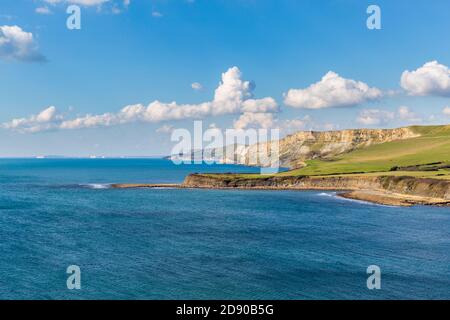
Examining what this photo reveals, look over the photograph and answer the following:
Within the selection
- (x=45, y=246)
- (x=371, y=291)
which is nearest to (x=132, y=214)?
(x=45, y=246)

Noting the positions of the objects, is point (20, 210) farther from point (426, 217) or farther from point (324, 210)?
point (426, 217)

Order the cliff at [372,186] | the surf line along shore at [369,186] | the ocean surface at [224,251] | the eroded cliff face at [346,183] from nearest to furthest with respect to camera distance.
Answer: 1. the ocean surface at [224,251]
2. the surf line along shore at [369,186]
3. the cliff at [372,186]
4. the eroded cliff face at [346,183]

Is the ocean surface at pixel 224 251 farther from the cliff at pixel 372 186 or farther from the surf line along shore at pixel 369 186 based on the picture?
the cliff at pixel 372 186

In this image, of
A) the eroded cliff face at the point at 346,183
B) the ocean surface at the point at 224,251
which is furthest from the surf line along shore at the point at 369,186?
the ocean surface at the point at 224,251

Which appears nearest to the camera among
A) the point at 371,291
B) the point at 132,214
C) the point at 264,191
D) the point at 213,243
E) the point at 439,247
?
the point at 371,291

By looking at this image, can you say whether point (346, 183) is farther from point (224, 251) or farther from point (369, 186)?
point (224, 251)

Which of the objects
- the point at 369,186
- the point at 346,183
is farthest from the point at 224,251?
the point at 346,183
